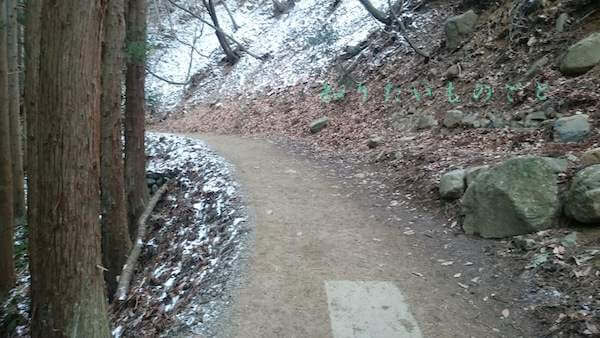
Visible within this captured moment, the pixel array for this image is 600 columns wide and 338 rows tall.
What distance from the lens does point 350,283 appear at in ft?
16.9

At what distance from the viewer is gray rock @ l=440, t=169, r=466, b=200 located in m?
6.54

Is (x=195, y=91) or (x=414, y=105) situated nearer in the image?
(x=414, y=105)

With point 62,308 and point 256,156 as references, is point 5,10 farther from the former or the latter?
point 62,308

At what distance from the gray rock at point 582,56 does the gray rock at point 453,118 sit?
1.95m

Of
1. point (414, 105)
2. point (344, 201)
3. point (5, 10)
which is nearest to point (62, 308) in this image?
point (344, 201)

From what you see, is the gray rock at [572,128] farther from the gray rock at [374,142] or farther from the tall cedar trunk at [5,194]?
the tall cedar trunk at [5,194]

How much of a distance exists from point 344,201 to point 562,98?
4.13m

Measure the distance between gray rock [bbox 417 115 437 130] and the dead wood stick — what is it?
5.79 metres

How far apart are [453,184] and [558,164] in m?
1.36

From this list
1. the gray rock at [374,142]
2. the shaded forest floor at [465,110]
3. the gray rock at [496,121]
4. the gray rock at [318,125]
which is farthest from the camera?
the gray rock at [318,125]

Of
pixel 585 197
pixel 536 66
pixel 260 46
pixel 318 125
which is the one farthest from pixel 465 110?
pixel 260 46

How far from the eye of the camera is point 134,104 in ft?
26.3

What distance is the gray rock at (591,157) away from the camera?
5594mm

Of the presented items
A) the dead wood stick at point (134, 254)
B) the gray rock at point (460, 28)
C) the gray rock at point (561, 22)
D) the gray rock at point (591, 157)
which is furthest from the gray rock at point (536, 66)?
the dead wood stick at point (134, 254)
